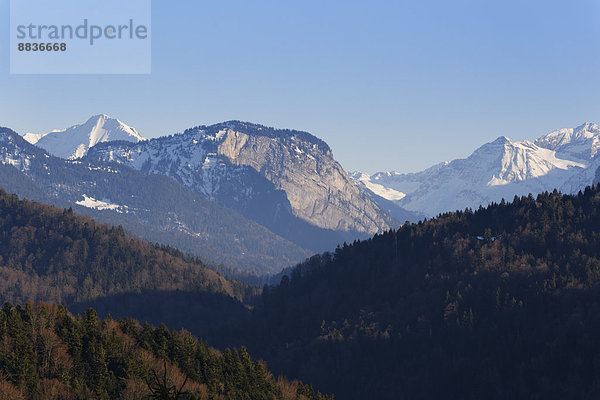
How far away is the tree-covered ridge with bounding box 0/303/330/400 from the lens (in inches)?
6348

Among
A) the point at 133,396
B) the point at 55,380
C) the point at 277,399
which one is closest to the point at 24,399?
the point at 55,380

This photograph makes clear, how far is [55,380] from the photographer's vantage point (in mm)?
163375

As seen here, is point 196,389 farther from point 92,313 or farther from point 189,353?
point 92,313

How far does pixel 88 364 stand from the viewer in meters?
175

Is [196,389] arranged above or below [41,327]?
below

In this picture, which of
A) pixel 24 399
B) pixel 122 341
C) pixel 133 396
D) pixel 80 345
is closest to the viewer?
pixel 24 399

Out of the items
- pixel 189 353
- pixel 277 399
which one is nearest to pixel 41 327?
pixel 189 353

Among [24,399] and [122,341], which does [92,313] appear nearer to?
[122,341]

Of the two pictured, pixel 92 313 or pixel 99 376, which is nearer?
pixel 99 376

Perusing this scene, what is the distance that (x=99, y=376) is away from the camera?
172 m

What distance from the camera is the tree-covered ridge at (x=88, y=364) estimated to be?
16125 cm

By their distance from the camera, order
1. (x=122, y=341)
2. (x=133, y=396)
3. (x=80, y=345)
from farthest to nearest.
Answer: (x=122, y=341), (x=80, y=345), (x=133, y=396)

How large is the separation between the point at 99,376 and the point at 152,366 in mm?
15112

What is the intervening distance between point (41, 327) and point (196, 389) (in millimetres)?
34453
